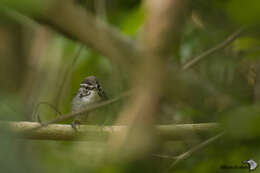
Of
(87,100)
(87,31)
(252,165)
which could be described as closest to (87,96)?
(87,100)

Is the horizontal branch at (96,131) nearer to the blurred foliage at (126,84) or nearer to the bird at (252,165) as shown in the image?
the blurred foliage at (126,84)

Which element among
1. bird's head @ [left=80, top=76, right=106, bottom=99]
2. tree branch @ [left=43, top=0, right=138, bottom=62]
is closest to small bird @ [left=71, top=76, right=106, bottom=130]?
bird's head @ [left=80, top=76, right=106, bottom=99]

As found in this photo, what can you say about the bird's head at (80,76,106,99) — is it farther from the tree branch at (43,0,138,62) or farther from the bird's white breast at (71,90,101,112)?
the tree branch at (43,0,138,62)


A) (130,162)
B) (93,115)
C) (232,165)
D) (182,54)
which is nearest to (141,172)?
(130,162)

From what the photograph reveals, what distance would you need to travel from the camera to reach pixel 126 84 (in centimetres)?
221

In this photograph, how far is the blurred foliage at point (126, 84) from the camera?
0.54 m

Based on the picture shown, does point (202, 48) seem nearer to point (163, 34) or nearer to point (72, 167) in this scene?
point (163, 34)

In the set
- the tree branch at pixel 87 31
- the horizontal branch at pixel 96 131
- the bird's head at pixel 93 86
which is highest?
the tree branch at pixel 87 31

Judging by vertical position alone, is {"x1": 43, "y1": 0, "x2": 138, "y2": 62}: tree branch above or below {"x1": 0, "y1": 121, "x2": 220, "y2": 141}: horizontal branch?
above

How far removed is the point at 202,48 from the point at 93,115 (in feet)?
3.83

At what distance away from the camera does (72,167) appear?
0.65 m

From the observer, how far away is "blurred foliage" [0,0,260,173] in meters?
0.54

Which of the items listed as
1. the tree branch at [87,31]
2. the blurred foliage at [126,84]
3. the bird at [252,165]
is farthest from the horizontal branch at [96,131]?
the tree branch at [87,31]

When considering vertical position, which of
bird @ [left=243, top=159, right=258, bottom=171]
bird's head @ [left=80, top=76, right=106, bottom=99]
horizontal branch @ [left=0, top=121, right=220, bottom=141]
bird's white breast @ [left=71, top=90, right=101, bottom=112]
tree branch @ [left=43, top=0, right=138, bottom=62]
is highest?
tree branch @ [left=43, top=0, right=138, bottom=62]
